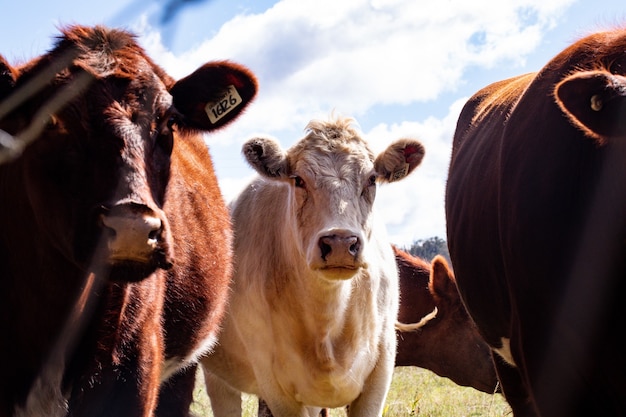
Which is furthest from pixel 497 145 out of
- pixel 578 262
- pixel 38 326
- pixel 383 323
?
pixel 38 326

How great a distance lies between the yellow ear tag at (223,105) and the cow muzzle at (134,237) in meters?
1.21

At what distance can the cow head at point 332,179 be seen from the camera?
16.3 ft

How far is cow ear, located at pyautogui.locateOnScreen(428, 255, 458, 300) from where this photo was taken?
30.7ft

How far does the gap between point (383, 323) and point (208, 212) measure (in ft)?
5.25

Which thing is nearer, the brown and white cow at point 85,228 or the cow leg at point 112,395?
the brown and white cow at point 85,228

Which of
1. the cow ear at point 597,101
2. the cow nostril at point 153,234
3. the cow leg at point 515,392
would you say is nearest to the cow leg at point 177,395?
the cow leg at point 515,392

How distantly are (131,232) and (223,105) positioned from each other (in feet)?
4.69

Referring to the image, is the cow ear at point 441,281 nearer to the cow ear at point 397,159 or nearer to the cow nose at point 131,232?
the cow ear at point 397,159

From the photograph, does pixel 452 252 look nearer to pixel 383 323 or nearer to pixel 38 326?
pixel 383 323

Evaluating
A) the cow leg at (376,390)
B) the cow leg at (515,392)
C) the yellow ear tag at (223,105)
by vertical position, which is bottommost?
the cow leg at (376,390)

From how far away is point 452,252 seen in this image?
5.02m

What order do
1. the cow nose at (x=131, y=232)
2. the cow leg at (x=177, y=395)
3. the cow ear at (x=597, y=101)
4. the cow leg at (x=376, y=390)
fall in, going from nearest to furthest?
1. the cow ear at (x=597, y=101)
2. the cow nose at (x=131, y=232)
3. the cow leg at (x=177, y=395)
4. the cow leg at (x=376, y=390)

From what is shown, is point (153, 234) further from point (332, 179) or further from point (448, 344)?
point (448, 344)

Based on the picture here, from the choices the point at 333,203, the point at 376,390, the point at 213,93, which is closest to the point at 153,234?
the point at 213,93
